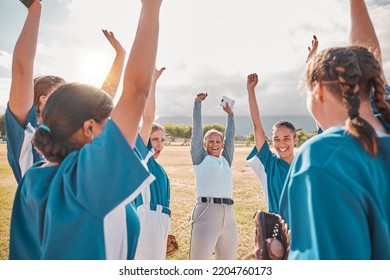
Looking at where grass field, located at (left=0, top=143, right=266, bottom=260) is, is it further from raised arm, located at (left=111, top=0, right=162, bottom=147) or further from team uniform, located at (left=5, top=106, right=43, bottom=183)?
raised arm, located at (left=111, top=0, right=162, bottom=147)

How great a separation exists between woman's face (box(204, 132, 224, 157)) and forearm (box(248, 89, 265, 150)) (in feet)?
4.68

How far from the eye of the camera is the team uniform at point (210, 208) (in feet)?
15.5

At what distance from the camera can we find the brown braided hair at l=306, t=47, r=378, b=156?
130cm

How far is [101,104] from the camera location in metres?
1.60

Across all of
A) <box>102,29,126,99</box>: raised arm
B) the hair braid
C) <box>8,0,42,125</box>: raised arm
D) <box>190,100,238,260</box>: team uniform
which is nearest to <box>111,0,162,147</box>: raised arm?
the hair braid

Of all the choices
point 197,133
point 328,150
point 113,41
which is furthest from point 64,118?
point 197,133

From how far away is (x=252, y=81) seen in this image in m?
4.12

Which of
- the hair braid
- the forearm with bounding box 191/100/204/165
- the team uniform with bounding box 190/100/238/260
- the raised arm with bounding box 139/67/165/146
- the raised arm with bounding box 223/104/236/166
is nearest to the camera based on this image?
the hair braid

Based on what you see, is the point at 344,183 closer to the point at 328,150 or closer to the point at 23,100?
the point at 328,150

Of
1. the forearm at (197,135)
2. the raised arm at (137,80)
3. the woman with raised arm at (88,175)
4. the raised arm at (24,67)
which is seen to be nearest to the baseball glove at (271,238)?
the woman with raised arm at (88,175)

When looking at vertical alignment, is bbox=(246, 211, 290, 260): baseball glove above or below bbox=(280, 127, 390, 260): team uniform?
below
